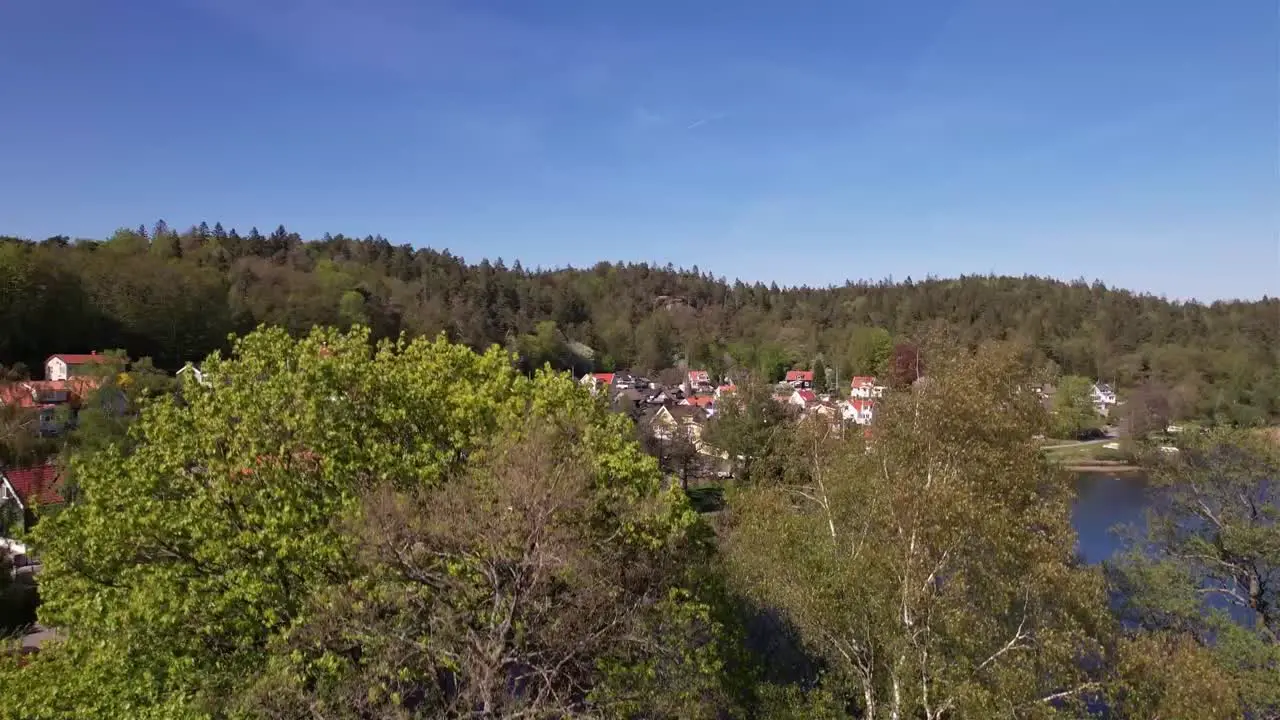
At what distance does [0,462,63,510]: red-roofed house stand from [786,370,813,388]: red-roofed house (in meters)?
55.0

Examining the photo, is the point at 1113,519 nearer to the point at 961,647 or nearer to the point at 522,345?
the point at 961,647

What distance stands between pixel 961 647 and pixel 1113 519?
26.2 meters

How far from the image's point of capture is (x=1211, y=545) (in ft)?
47.0

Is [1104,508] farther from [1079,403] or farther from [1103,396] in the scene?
[1103,396]

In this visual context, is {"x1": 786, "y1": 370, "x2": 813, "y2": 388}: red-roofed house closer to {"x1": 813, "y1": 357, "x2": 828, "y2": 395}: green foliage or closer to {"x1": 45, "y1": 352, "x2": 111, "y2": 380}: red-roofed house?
{"x1": 813, "y1": 357, "x2": 828, "y2": 395}: green foliage

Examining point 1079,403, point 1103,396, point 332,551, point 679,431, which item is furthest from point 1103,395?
point 332,551

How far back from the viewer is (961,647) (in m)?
7.82

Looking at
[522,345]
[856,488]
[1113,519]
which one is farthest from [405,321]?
[856,488]

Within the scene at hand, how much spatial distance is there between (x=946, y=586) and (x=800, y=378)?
66607 millimetres

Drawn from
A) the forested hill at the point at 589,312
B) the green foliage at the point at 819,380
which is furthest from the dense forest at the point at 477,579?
the green foliage at the point at 819,380

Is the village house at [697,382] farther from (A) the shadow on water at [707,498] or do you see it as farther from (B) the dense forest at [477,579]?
(B) the dense forest at [477,579]

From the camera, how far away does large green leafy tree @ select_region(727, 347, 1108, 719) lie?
25.2ft

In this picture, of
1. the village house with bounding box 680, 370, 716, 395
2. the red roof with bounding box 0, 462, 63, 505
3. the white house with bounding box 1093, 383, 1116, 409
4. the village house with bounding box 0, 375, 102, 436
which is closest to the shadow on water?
the red roof with bounding box 0, 462, 63, 505

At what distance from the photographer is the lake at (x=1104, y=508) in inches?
969
